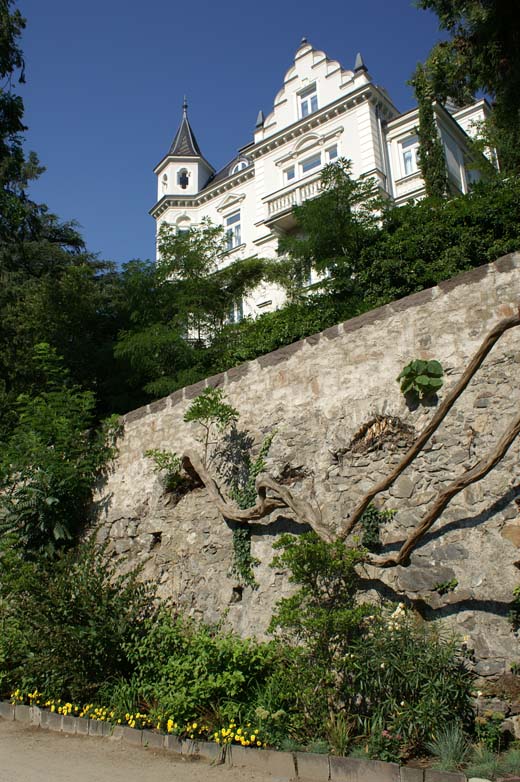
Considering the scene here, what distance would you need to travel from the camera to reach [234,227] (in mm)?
23609

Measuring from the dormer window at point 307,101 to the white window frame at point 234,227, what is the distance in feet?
14.3

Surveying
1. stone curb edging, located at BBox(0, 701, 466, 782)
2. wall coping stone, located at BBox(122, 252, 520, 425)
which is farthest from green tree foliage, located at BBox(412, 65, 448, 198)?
stone curb edging, located at BBox(0, 701, 466, 782)

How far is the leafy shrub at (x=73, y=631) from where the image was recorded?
231 inches

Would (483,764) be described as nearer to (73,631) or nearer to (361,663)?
(361,663)

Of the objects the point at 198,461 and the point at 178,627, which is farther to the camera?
the point at 198,461

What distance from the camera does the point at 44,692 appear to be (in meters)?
6.15

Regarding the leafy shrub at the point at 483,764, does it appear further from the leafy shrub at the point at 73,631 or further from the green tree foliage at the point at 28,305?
the green tree foliage at the point at 28,305

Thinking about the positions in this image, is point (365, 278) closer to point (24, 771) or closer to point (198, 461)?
point (198, 461)

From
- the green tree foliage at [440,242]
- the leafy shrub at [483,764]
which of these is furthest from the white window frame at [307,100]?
the leafy shrub at [483,764]

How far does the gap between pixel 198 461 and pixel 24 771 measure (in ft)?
12.7

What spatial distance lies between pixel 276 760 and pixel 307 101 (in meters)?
22.6

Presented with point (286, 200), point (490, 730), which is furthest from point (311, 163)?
point (490, 730)

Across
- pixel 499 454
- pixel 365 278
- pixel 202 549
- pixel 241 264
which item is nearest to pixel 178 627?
pixel 202 549

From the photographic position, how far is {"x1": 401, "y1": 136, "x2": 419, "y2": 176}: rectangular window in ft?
65.0
